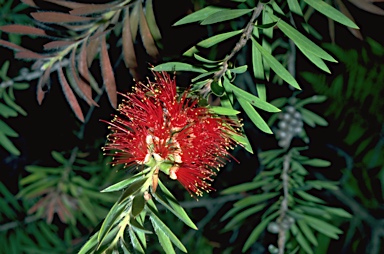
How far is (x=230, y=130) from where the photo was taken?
2.06 feet

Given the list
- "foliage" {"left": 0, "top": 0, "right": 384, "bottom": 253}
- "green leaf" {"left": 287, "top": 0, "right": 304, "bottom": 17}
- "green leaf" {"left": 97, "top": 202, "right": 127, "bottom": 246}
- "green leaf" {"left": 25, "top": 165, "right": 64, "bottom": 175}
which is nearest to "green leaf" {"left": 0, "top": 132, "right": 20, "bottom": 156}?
"foliage" {"left": 0, "top": 0, "right": 384, "bottom": 253}

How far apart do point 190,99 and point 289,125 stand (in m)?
0.40

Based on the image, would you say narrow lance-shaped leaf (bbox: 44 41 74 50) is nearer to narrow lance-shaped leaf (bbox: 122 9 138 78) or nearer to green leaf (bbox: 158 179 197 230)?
narrow lance-shaped leaf (bbox: 122 9 138 78)

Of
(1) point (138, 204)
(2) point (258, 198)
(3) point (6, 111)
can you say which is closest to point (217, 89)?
(1) point (138, 204)

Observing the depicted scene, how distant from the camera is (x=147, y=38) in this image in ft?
2.45

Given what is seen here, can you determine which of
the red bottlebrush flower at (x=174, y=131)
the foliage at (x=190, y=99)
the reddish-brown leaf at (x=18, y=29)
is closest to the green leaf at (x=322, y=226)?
the foliage at (x=190, y=99)

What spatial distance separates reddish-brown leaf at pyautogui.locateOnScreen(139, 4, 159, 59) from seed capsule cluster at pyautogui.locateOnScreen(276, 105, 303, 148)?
1.13 ft

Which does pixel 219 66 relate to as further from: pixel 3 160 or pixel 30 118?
pixel 3 160

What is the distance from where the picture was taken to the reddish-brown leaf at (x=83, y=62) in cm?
73

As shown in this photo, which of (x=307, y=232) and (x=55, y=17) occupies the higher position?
(x=55, y=17)

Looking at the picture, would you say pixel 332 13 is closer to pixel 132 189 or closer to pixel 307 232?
pixel 132 189

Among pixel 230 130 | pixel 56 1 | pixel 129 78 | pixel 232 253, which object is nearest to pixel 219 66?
pixel 230 130

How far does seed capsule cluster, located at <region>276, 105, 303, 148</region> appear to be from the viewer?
38.6 inches

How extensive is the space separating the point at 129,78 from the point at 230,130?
525mm
